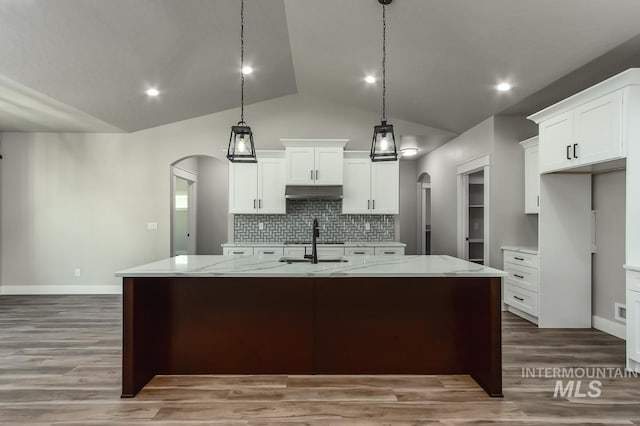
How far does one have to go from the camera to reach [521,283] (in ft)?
15.2

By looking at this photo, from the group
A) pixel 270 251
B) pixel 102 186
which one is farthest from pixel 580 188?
pixel 102 186

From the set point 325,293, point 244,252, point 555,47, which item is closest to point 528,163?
point 555,47

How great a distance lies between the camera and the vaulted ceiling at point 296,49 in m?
3.13

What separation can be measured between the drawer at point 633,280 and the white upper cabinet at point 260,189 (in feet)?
13.5

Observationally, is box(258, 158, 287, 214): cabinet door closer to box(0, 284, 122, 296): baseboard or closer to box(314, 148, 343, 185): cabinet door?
box(314, 148, 343, 185): cabinet door

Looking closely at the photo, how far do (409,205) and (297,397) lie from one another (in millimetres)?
7606

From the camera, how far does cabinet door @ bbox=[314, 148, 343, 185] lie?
5699mm

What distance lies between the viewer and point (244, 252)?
5.66m

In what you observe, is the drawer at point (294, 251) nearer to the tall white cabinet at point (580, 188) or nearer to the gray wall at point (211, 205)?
the tall white cabinet at point (580, 188)

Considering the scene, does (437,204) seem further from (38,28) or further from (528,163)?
(38,28)

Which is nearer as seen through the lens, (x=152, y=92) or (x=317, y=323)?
(x=317, y=323)

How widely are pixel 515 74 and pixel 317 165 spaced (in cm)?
278

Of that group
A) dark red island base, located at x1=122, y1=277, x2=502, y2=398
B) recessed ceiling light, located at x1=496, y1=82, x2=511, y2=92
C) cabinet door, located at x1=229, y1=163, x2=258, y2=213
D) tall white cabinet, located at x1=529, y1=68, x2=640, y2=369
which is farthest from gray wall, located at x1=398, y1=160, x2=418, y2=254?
dark red island base, located at x1=122, y1=277, x2=502, y2=398

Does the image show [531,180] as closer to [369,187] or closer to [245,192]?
[369,187]
